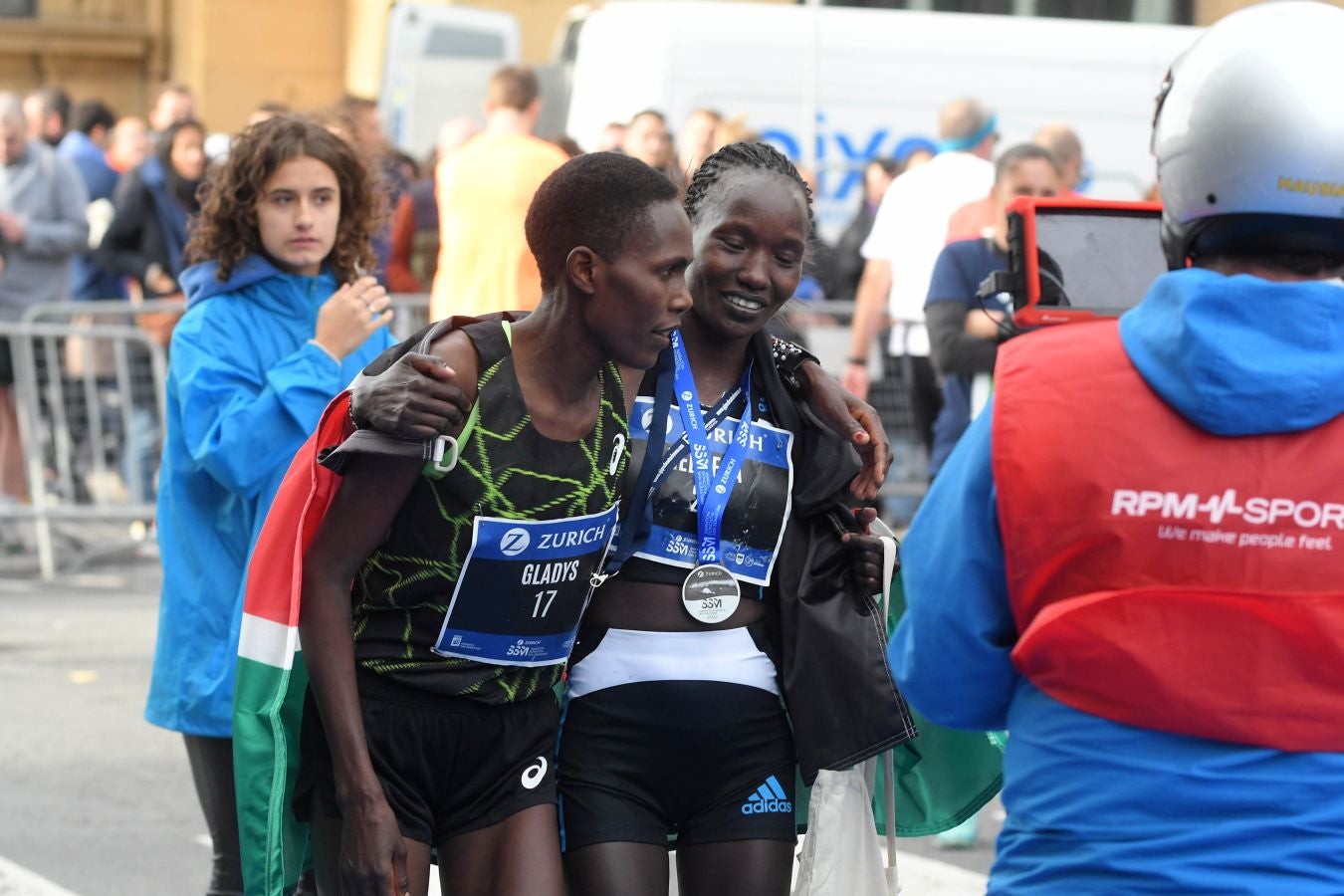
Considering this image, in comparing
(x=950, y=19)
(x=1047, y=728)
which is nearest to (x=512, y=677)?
(x=1047, y=728)

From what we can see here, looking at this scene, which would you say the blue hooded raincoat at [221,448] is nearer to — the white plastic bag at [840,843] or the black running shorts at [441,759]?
the black running shorts at [441,759]

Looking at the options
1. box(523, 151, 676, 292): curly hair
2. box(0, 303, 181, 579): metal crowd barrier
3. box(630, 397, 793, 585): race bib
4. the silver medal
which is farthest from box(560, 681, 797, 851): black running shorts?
box(0, 303, 181, 579): metal crowd barrier

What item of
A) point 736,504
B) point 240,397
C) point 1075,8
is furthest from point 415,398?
point 1075,8

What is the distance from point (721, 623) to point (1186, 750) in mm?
1359

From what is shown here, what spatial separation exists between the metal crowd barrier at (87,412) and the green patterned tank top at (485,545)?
843cm

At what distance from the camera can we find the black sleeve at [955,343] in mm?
7430

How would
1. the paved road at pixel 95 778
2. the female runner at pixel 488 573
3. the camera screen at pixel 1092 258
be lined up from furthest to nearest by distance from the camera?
the paved road at pixel 95 778, the camera screen at pixel 1092 258, the female runner at pixel 488 573

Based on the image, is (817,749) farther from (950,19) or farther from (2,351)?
(950,19)

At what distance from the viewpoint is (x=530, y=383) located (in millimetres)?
3328

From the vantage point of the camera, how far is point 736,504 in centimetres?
354

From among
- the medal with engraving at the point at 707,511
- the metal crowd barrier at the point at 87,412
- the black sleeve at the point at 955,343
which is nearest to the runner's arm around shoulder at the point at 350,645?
the medal with engraving at the point at 707,511

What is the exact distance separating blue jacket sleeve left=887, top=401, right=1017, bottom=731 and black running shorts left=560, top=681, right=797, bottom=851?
1053mm

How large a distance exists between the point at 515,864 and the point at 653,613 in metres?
0.49

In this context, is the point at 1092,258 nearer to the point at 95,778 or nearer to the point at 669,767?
the point at 669,767
